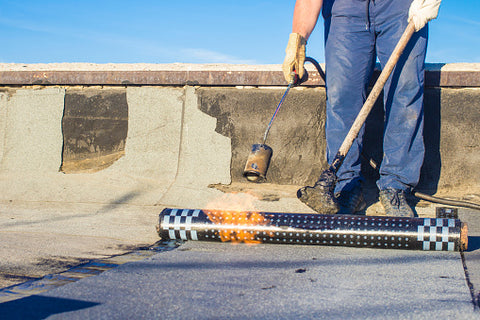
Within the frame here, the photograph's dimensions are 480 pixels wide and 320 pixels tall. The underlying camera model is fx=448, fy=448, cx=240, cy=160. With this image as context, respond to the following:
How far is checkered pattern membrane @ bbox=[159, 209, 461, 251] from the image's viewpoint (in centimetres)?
231

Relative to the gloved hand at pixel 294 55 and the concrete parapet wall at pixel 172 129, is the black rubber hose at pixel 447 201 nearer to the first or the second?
the concrete parapet wall at pixel 172 129

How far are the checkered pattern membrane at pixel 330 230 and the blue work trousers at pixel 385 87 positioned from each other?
0.91 meters

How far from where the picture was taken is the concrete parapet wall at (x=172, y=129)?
3697 mm

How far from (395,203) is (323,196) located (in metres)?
0.55

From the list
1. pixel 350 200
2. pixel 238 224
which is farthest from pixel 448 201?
pixel 238 224

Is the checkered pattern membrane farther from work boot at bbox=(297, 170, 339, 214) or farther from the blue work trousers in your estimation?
the blue work trousers

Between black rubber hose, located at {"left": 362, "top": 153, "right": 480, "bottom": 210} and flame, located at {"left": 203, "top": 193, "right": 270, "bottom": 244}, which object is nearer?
flame, located at {"left": 203, "top": 193, "right": 270, "bottom": 244}

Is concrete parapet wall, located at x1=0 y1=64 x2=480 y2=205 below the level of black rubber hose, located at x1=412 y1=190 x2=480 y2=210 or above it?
above

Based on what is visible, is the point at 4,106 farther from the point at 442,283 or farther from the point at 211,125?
the point at 442,283

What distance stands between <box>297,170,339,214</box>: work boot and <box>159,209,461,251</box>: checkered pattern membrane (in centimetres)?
52

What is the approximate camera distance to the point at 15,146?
438cm

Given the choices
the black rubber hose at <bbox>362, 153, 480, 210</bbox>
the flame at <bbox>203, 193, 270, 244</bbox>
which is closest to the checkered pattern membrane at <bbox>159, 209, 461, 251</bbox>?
the flame at <bbox>203, 193, 270, 244</bbox>

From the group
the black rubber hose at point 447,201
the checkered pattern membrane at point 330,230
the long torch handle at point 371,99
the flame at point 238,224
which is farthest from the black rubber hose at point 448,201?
the flame at point 238,224

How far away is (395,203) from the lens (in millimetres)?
3121
